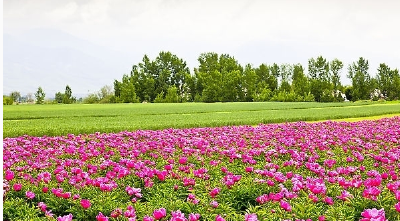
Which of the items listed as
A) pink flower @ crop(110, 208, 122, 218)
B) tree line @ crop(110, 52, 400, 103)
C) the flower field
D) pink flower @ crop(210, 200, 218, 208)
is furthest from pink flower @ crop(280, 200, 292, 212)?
tree line @ crop(110, 52, 400, 103)

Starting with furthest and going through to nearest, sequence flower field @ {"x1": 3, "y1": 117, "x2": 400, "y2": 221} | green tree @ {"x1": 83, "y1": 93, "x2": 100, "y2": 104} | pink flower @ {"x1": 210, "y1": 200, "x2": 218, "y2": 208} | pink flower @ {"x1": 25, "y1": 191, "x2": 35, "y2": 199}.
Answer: green tree @ {"x1": 83, "y1": 93, "x2": 100, "y2": 104}
pink flower @ {"x1": 25, "y1": 191, "x2": 35, "y2": 199}
pink flower @ {"x1": 210, "y1": 200, "x2": 218, "y2": 208}
flower field @ {"x1": 3, "y1": 117, "x2": 400, "y2": 221}

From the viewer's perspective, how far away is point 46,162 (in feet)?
19.5

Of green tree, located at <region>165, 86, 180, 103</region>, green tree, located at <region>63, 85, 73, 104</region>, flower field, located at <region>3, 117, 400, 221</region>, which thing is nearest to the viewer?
flower field, located at <region>3, 117, 400, 221</region>

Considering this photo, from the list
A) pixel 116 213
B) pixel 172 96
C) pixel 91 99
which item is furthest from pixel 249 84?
pixel 116 213

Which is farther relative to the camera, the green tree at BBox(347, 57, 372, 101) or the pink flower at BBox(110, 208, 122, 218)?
the green tree at BBox(347, 57, 372, 101)

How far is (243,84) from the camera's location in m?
64.8

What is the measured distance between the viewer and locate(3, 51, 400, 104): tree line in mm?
62719

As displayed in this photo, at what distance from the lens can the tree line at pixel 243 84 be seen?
2469 inches

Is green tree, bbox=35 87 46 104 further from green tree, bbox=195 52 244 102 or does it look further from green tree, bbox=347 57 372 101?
green tree, bbox=347 57 372 101

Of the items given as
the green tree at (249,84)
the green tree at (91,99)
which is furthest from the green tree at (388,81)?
the green tree at (91,99)

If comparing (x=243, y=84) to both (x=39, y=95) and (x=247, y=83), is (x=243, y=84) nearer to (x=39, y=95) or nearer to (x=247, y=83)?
(x=247, y=83)

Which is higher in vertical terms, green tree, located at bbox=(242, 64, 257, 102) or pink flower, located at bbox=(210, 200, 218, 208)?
green tree, located at bbox=(242, 64, 257, 102)

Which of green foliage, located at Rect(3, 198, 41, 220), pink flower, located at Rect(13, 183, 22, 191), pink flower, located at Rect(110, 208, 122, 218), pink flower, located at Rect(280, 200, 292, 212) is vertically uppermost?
pink flower, located at Rect(13, 183, 22, 191)

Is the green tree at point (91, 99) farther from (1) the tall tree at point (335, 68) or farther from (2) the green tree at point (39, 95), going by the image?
(1) the tall tree at point (335, 68)
